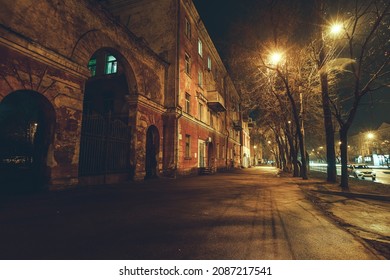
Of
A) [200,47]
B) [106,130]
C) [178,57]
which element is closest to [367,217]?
[106,130]

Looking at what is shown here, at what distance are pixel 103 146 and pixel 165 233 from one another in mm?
7128

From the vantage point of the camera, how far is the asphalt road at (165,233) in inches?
99.3

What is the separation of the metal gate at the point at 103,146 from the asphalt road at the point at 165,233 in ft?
10.8

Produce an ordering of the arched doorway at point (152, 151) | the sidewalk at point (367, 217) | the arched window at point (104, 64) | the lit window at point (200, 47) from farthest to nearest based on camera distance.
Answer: the lit window at point (200, 47) → the arched window at point (104, 64) → the arched doorway at point (152, 151) → the sidewalk at point (367, 217)

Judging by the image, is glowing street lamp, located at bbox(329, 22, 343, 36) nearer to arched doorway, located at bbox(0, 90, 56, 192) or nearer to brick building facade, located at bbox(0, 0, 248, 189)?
brick building facade, located at bbox(0, 0, 248, 189)

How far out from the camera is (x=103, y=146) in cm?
910

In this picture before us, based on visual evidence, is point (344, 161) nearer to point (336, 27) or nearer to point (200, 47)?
point (336, 27)

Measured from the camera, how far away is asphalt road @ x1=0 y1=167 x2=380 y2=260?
2523mm

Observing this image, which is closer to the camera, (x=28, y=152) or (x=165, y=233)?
(x=165, y=233)

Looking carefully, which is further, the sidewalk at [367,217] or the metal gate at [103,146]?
the metal gate at [103,146]

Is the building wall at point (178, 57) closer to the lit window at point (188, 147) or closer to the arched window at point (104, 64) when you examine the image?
the lit window at point (188, 147)

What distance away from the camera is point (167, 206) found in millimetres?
5156

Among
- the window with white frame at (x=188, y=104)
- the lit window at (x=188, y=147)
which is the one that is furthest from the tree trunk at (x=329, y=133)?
the lit window at (x=188, y=147)

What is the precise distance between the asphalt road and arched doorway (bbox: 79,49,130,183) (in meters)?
3.53
